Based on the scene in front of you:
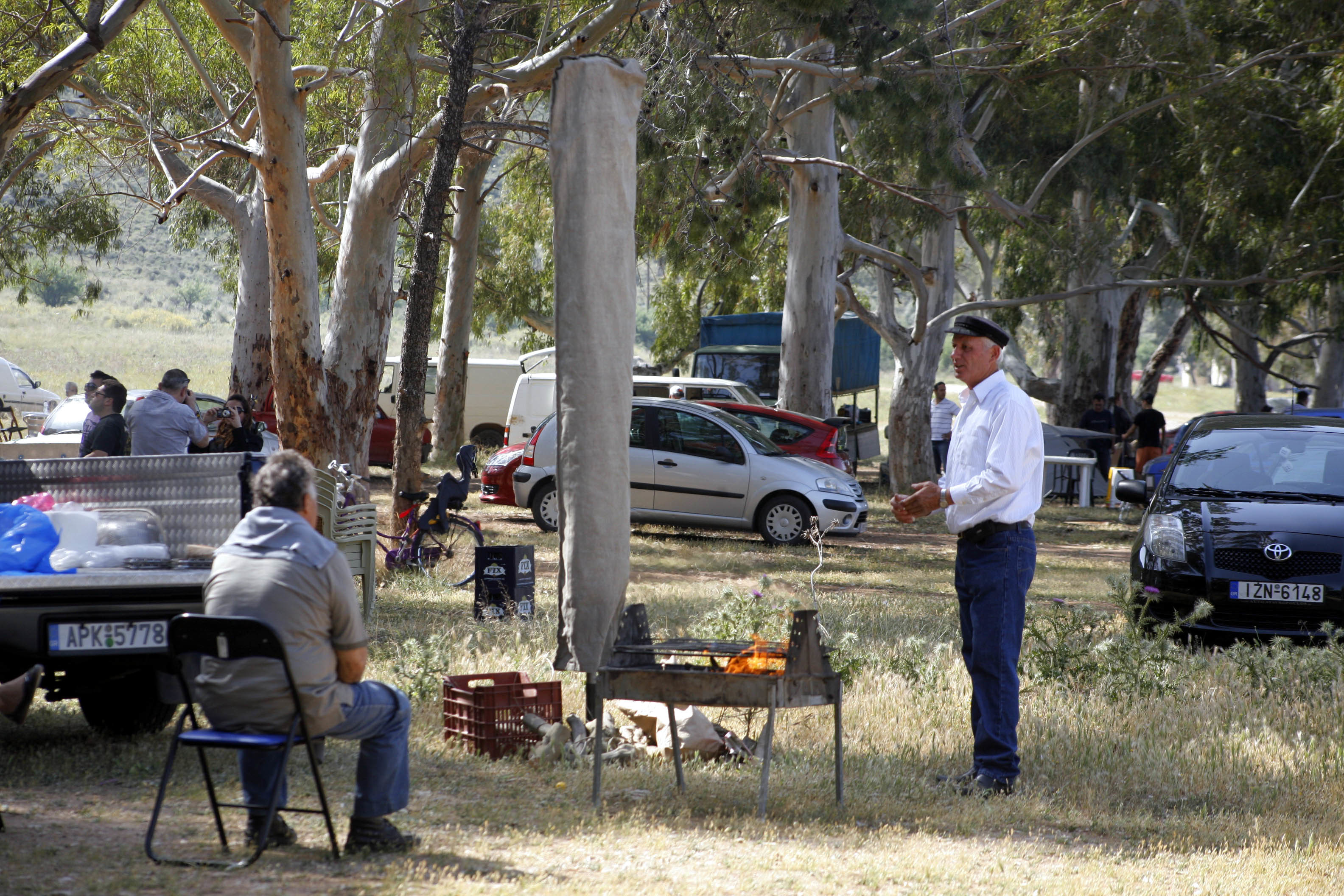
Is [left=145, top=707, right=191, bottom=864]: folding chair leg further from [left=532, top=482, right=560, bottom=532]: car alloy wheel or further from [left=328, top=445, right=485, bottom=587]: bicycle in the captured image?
[left=532, top=482, right=560, bottom=532]: car alloy wheel

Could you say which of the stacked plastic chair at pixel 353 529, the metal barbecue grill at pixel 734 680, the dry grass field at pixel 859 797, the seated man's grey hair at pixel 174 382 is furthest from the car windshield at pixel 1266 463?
the seated man's grey hair at pixel 174 382

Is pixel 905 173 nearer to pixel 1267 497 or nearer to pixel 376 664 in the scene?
pixel 1267 497

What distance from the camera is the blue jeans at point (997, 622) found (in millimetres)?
5488

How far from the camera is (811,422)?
17625 mm

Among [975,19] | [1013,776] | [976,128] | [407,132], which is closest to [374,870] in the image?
[1013,776]

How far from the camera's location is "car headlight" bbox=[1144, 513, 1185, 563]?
8812 mm

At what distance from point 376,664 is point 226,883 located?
11.8 ft

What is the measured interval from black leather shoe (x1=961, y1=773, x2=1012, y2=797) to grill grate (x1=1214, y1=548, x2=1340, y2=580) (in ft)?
12.1

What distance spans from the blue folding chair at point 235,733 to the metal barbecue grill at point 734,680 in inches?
50.2

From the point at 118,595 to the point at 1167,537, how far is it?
675 centimetres

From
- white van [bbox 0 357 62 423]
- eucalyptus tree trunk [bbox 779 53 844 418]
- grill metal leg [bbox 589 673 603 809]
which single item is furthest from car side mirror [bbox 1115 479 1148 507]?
white van [bbox 0 357 62 423]

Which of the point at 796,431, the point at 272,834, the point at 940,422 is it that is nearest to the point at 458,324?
the point at 940,422

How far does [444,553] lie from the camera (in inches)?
481

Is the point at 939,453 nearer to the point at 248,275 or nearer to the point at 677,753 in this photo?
the point at 248,275
